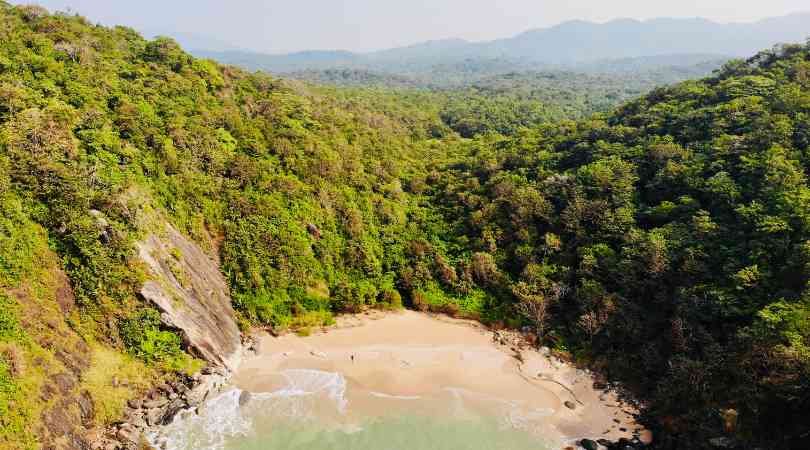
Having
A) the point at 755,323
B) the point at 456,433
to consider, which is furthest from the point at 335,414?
the point at 755,323

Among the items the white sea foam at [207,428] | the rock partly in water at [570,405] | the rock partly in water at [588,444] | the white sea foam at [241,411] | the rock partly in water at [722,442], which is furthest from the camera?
the rock partly in water at [570,405]

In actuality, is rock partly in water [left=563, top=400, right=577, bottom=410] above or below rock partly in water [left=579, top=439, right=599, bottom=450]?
above

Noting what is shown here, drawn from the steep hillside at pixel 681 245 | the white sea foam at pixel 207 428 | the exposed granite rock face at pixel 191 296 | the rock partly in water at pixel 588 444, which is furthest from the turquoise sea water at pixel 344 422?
the steep hillside at pixel 681 245

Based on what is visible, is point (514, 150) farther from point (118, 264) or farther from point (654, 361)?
point (118, 264)

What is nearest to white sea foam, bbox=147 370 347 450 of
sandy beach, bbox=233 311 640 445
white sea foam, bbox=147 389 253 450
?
white sea foam, bbox=147 389 253 450

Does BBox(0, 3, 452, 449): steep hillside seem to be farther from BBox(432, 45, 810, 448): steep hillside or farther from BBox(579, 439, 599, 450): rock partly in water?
BBox(579, 439, 599, 450): rock partly in water

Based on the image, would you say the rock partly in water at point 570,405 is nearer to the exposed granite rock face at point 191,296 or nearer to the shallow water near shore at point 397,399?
the shallow water near shore at point 397,399

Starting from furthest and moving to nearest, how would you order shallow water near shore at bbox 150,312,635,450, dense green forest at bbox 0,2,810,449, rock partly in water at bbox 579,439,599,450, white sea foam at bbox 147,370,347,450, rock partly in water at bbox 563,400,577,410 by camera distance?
rock partly in water at bbox 563,400,577,410
shallow water near shore at bbox 150,312,635,450
rock partly in water at bbox 579,439,599,450
white sea foam at bbox 147,370,347,450
dense green forest at bbox 0,2,810,449
